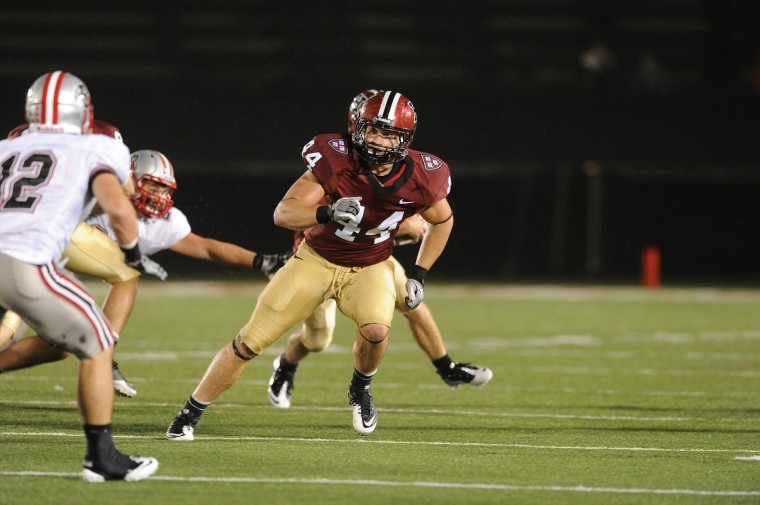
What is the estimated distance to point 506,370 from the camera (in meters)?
8.38

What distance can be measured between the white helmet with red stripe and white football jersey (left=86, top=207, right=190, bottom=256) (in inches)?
64.8

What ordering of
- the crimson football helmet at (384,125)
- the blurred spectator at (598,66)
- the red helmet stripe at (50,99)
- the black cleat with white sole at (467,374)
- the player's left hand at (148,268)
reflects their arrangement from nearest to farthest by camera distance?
1. the red helmet stripe at (50,99)
2. the player's left hand at (148,268)
3. the crimson football helmet at (384,125)
4. the black cleat with white sole at (467,374)
5. the blurred spectator at (598,66)

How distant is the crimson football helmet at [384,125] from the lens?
5.37m

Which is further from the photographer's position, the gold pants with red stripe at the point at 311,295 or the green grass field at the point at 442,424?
the gold pants with red stripe at the point at 311,295

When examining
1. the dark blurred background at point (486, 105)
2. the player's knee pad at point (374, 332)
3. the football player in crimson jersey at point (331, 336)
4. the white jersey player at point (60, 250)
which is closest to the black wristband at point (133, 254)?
the white jersey player at point (60, 250)

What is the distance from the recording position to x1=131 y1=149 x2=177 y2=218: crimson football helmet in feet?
19.5

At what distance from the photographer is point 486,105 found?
17.2m

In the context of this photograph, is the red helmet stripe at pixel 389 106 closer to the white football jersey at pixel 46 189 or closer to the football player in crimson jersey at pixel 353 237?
the football player in crimson jersey at pixel 353 237

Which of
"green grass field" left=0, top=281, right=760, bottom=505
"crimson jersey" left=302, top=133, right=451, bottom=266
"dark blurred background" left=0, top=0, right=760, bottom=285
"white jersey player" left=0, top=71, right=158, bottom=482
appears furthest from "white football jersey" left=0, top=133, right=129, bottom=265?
"dark blurred background" left=0, top=0, right=760, bottom=285

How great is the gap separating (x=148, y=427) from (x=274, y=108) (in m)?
11.6

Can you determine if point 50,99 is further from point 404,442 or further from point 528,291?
point 528,291

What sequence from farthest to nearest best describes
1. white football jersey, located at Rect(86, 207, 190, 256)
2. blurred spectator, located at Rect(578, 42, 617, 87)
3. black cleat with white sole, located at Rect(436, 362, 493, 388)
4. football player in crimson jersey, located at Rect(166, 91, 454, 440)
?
blurred spectator, located at Rect(578, 42, 617, 87) < black cleat with white sole, located at Rect(436, 362, 493, 388) < white football jersey, located at Rect(86, 207, 190, 256) < football player in crimson jersey, located at Rect(166, 91, 454, 440)

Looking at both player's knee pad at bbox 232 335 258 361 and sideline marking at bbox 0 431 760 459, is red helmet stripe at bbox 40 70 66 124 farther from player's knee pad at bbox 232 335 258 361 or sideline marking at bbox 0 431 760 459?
sideline marking at bbox 0 431 760 459

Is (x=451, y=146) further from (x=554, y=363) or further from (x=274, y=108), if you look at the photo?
(x=554, y=363)
